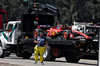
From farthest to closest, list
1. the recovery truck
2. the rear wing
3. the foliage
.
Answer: the foliage, the rear wing, the recovery truck

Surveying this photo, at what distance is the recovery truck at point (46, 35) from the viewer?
792 inches

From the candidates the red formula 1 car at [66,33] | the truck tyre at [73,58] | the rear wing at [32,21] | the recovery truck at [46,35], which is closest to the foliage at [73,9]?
the rear wing at [32,21]

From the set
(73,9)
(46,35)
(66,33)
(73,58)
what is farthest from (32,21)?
(73,9)

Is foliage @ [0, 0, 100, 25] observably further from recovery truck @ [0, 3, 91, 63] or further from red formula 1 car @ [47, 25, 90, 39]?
red formula 1 car @ [47, 25, 90, 39]

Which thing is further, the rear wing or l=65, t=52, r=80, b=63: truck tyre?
the rear wing

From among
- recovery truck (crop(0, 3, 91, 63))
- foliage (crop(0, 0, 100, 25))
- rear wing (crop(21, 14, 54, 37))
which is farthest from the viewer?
foliage (crop(0, 0, 100, 25))

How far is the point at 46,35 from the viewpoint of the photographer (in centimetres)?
2238

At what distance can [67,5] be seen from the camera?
3415 inches

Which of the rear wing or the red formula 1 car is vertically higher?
the rear wing

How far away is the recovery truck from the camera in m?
20.1

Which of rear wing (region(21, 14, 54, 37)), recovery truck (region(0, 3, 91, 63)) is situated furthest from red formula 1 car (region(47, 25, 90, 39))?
rear wing (region(21, 14, 54, 37))

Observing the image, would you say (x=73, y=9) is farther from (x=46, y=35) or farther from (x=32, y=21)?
(x=46, y=35)

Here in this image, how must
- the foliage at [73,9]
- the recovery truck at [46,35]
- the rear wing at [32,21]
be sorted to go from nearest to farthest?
the recovery truck at [46,35], the rear wing at [32,21], the foliage at [73,9]

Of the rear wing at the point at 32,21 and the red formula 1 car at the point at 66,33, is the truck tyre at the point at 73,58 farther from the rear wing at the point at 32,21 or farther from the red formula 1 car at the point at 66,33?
the rear wing at the point at 32,21
